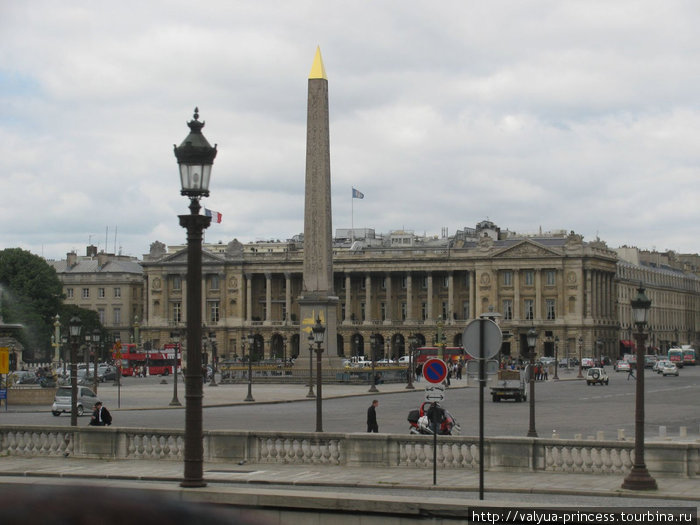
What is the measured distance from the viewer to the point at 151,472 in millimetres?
20547

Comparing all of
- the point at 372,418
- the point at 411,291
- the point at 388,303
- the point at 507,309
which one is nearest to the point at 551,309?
the point at 507,309

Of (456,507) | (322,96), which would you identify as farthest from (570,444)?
(322,96)

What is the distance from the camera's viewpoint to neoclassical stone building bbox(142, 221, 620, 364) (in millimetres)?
155125

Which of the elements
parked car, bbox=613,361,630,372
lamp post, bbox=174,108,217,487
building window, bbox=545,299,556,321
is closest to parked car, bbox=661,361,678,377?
parked car, bbox=613,361,630,372

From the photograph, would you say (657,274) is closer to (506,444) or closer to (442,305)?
(442,305)

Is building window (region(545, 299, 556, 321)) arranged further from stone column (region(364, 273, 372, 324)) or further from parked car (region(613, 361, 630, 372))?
parked car (region(613, 361, 630, 372))

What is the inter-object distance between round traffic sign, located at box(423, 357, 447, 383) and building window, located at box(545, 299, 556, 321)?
13996 cm

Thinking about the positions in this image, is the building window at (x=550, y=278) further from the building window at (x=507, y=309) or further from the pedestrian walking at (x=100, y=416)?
the pedestrian walking at (x=100, y=416)

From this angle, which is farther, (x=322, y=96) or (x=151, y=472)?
(x=322, y=96)

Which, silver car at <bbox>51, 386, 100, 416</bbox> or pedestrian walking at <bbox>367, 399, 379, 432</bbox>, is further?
silver car at <bbox>51, 386, 100, 416</bbox>

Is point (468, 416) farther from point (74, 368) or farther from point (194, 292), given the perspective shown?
point (194, 292)

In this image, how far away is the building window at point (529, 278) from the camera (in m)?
157

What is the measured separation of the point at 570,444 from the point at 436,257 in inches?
5576

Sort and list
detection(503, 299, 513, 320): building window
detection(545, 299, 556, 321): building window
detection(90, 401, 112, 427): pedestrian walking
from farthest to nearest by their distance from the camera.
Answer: detection(503, 299, 513, 320): building window, detection(545, 299, 556, 321): building window, detection(90, 401, 112, 427): pedestrian walking
